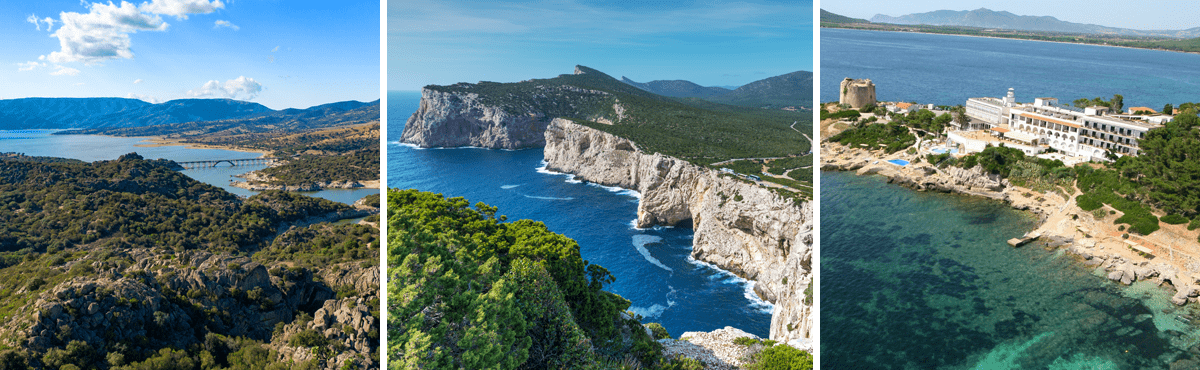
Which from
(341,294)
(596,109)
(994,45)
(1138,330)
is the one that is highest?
(994,45)

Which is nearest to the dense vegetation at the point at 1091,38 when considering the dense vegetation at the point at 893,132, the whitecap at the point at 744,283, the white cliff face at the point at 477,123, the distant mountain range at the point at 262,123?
the dense vegetation at the point at 893,132

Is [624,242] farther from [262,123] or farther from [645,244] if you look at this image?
[262,123]

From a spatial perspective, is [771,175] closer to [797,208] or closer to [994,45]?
[797,208]

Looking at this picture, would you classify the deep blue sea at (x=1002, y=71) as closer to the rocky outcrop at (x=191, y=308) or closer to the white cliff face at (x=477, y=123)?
the white cliff face at (x=477, y=123)

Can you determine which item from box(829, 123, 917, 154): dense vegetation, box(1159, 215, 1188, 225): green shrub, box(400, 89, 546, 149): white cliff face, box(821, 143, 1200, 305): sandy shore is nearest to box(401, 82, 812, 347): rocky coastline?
box(400, 89, 546, 149): white cliff face

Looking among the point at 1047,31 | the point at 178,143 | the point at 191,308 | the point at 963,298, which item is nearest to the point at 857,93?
the point at 963,298

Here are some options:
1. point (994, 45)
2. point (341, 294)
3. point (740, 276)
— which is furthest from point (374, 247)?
point (994, 45)

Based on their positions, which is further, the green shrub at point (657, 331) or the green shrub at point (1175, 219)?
the green shrub at point (1175, 219)
